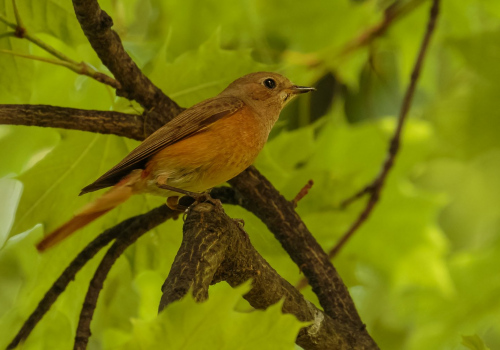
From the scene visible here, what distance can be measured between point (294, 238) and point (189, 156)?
38 cm

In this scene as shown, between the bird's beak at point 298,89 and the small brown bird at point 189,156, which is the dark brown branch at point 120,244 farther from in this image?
the bird's beak at point 298,89

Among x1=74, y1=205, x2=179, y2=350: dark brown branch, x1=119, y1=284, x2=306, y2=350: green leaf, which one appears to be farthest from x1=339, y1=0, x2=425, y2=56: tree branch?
x1=119, y1=284, x2=306, y2=350: green leaf

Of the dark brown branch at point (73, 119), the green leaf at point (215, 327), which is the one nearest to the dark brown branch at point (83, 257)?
the dark brown branch at point (73, 119)

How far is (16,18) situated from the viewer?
174 centimetres

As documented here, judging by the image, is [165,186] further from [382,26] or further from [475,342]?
[382,26]

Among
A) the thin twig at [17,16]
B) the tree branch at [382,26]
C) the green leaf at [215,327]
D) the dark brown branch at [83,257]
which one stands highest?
the tree branch at [382,26]

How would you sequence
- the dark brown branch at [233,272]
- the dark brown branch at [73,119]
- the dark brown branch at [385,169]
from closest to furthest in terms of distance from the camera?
the dark brown branch at [233,272] → the dark brown branch at [73,119] → the dark brown branch at [385,169]

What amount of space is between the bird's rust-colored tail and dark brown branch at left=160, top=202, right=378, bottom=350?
0.87ft

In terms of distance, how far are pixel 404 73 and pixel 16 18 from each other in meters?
2.73

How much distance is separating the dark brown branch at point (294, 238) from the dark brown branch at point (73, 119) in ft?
1.24

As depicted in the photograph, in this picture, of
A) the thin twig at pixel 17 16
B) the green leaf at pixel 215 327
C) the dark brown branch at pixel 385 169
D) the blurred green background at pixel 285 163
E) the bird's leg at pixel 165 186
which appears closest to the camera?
the green leaf at pixel 215 327

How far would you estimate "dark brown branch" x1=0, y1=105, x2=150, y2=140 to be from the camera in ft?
5.08

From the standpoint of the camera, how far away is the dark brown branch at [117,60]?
1643 mm

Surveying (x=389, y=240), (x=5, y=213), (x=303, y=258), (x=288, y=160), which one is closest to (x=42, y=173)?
(x=5, y=213)
